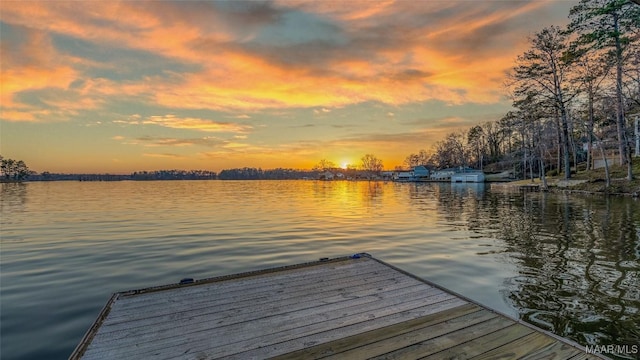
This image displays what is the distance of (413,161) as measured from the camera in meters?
162

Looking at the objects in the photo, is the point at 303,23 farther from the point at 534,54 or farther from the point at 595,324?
the point at 534,54

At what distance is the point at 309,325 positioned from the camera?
4.53 m

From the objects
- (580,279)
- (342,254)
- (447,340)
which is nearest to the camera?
(447,340)

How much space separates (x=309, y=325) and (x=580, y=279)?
24.0 feet

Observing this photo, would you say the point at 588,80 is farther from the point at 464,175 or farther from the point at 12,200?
the point at 12,200

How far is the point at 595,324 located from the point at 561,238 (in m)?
9.08

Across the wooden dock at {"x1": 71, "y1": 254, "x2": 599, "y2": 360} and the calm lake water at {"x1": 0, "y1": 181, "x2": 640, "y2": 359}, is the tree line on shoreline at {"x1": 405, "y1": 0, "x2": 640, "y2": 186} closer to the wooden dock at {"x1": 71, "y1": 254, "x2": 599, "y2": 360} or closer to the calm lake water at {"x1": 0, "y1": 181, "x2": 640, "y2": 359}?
the calm lake water at {"x1": 0, "y1": 181, "x2": 640, "y2": 359}

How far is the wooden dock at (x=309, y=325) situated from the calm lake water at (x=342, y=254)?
1592mm

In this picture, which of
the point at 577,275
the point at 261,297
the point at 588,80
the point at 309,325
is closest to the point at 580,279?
the point at 577,275

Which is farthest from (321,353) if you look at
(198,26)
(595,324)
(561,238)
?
(198,26)

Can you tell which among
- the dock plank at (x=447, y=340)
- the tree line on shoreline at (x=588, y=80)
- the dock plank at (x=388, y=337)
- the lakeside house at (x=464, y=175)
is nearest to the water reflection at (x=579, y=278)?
the dock plank at (x=447, y=340)

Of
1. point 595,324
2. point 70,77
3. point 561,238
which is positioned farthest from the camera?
point 70,77

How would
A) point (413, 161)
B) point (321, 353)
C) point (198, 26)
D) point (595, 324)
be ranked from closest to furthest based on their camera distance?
point (321, 353) < point (595, 324) < point (198, 26) < point (413, 161)

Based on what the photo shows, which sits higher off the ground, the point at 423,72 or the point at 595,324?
the point at 423,72
